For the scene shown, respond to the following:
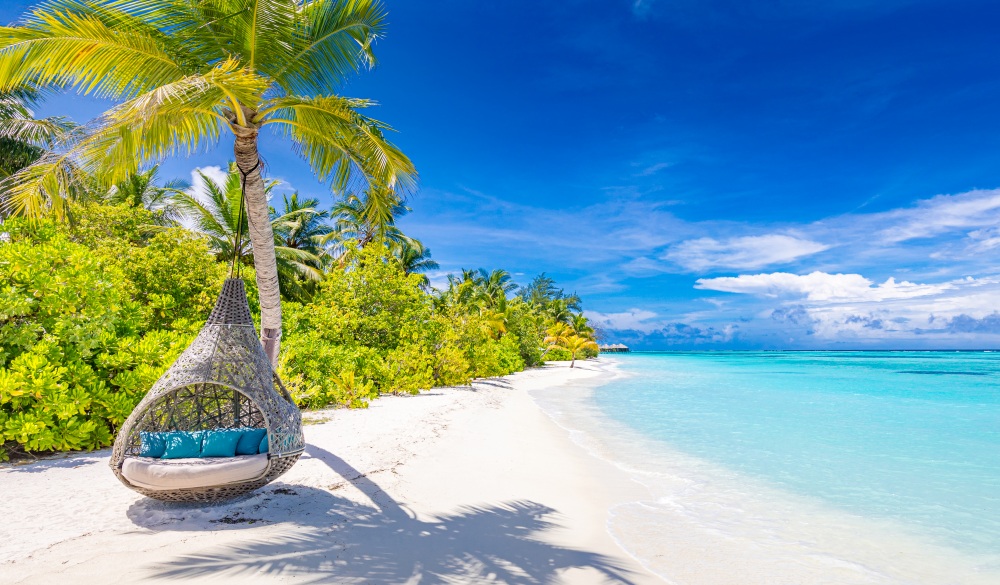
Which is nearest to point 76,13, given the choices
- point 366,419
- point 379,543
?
point 379,543

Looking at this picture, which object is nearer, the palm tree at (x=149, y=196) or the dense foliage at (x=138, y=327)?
the dense foliage at (x=138, y=327)

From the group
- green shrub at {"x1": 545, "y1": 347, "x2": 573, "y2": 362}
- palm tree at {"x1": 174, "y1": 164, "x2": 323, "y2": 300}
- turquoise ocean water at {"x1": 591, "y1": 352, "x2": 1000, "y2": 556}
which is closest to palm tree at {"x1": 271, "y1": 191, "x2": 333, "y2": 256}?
palm tree at {"x1": 174, "y1": 164, "x2": 323, "y2": 300}

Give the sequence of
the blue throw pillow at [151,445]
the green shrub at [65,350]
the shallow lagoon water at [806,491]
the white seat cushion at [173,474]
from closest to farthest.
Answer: the white seat cushion at [173,474] → the shallow lagoon water at [806,491] → the blue throw pillow at [151,445] → the green shrub at [65,350]

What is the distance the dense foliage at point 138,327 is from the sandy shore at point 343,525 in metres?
0.72

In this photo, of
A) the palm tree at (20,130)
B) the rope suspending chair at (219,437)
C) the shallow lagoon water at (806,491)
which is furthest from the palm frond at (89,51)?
the palm tree at (20,130)

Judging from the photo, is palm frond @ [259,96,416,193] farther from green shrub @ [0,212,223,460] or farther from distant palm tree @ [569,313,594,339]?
distant palm tree @ [569,313,594,339]

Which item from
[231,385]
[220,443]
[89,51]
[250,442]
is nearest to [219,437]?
[220,443]

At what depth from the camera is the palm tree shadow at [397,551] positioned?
3.44m

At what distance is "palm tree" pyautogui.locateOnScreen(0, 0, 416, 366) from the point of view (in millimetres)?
4551

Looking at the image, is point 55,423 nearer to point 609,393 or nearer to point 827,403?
point 609,393

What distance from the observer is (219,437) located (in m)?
4.93

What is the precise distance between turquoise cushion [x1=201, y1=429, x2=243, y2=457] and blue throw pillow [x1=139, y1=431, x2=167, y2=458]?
0.36 metres

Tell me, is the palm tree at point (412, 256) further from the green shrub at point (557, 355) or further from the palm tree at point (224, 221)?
the green shrub at point (557, 355)

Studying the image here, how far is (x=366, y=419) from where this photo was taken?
30.0 feet
